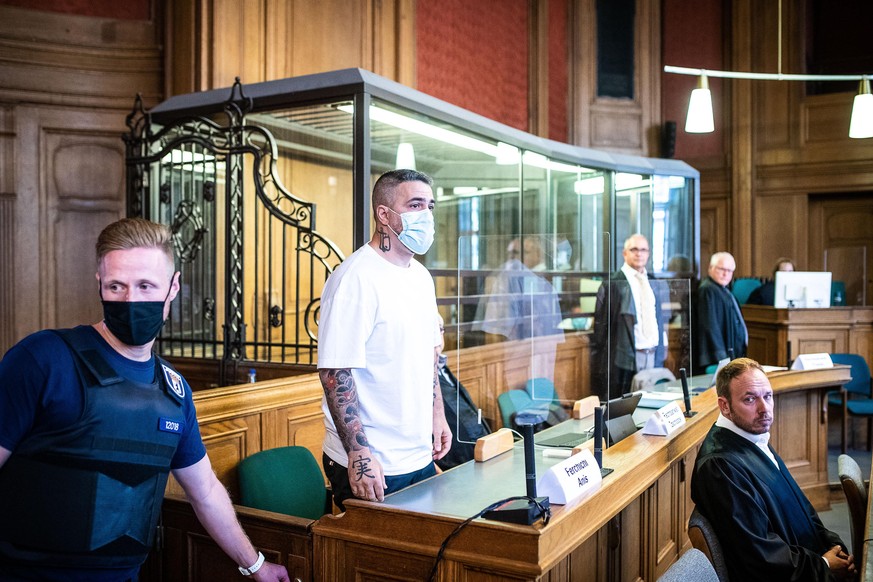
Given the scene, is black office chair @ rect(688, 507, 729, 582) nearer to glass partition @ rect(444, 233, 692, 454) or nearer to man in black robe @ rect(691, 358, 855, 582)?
man in black robe @ rect(691, 358, 855, 582)

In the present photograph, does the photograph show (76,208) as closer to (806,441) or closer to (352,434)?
(352,434)

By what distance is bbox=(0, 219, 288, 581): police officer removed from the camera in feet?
4.86

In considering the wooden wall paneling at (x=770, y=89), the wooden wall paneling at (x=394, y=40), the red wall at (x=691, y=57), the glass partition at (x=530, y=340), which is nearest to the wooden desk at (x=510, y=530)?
the glass partition at (x=530, y=340)

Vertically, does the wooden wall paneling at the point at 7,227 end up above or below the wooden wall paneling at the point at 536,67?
below

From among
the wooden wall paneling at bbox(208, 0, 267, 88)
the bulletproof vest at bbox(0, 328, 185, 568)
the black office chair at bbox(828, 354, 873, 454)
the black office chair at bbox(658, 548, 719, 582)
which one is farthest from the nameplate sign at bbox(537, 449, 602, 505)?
the black office chair at bbox(828, 354, 873, 454)

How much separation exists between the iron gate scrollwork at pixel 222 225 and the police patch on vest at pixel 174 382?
264cm

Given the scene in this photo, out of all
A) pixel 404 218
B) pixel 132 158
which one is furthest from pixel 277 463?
pixel 132 158

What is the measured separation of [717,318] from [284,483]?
4090 millimetres

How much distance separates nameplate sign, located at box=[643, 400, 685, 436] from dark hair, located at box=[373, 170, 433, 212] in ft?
4.37

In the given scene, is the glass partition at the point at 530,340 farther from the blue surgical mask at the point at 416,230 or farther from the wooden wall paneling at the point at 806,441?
the wooden wall paneling at the point at 806,441

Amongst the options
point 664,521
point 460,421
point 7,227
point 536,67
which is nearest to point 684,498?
point 664,521

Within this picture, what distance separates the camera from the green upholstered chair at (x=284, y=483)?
2.79 meters

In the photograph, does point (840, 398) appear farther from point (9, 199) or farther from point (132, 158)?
point (9, 199)

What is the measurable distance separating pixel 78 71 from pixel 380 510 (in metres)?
5.22
